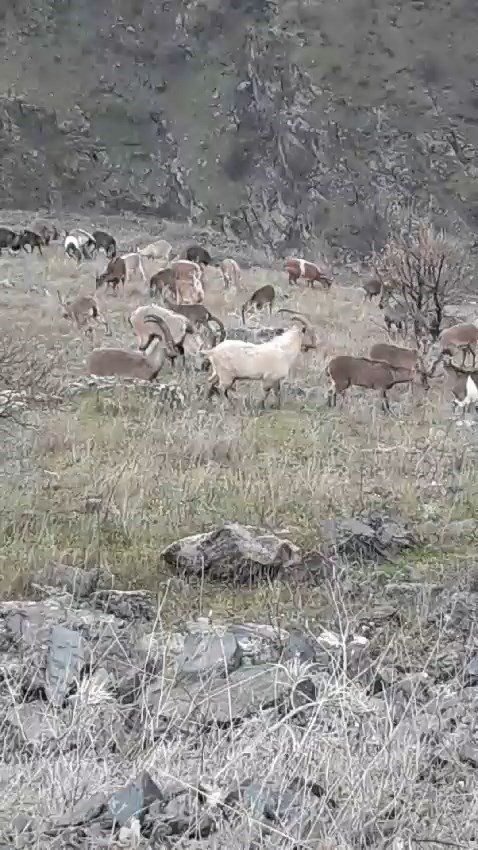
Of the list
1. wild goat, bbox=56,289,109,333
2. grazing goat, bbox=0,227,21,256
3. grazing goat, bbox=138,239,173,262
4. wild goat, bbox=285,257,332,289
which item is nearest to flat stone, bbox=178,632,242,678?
wild goat, bbox=56,289,109,333

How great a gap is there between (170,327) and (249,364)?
8.40 feet

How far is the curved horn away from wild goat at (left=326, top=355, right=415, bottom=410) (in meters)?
2.20

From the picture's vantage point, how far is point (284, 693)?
3.80 meters

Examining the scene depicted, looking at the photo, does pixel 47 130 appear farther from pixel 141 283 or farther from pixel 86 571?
pixel 86 571

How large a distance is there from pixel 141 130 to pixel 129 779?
161 ft

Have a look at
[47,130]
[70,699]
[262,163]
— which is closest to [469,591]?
[70,699]

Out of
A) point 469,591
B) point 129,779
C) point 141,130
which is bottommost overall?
point 469,591

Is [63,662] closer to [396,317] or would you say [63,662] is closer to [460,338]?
[460,338]

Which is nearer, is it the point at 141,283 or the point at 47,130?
the point at 141,283

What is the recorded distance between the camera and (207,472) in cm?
773

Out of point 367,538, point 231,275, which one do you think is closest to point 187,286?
point 231,275

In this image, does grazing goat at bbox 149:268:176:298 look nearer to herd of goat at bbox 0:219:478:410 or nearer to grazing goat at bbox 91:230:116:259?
herd of goat at bbox 0:219:478:410

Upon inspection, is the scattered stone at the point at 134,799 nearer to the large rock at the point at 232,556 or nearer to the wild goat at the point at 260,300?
the large rock at the point at 232,556

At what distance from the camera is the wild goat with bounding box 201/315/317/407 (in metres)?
10.5
